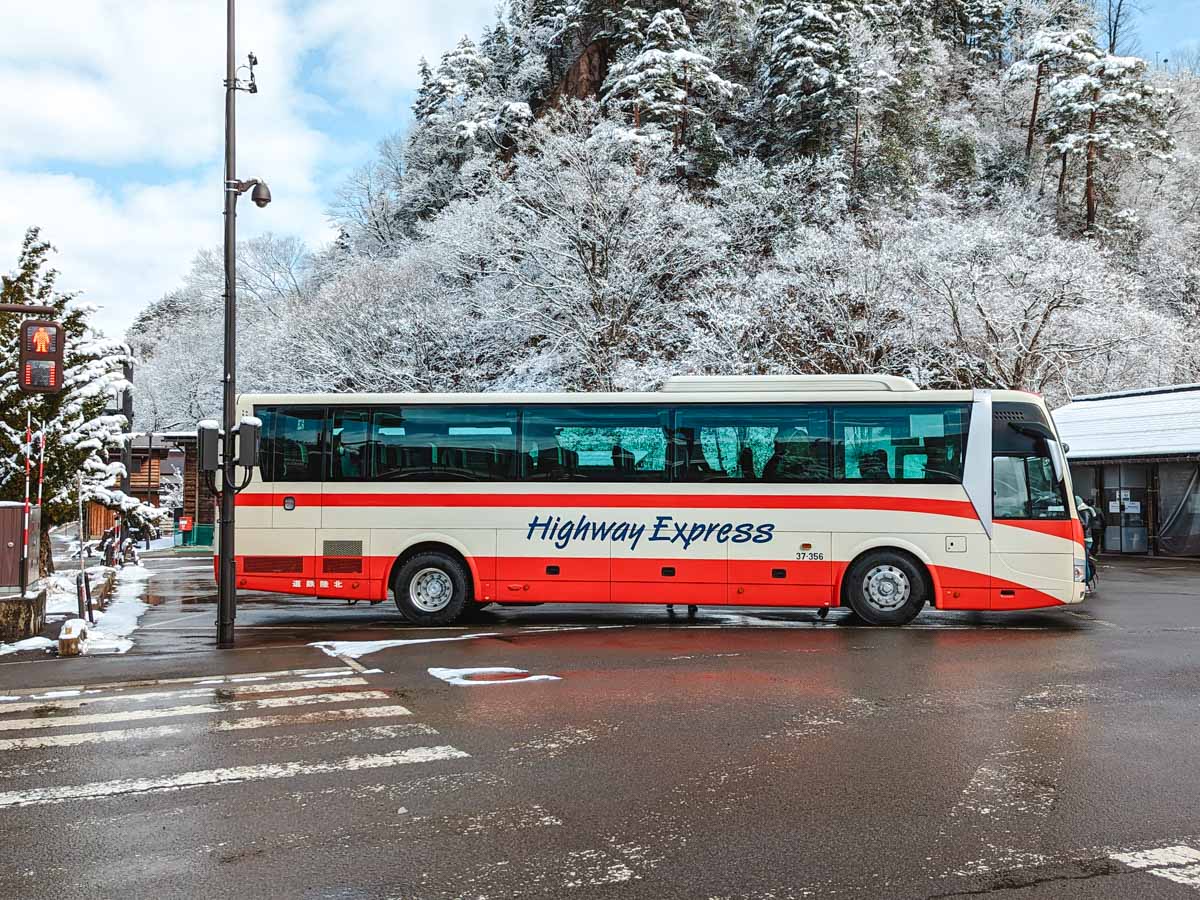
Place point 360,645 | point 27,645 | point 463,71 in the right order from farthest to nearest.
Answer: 1. point 463,71
2. point 27,645
3. point 360,645

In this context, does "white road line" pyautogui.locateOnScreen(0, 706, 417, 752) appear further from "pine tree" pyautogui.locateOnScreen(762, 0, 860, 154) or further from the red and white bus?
"pine tree" pyautogui.locateOnScreen(762, 0, 860, 154)

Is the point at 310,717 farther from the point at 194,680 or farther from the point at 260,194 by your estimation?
the point at 260,194

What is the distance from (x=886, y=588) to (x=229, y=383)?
29.2ft

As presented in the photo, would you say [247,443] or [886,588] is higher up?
[247,443]

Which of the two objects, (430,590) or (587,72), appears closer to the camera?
(430,590)

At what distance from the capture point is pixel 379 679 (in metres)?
9.83

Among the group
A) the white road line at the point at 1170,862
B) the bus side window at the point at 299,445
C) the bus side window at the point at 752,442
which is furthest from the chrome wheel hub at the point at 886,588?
the white road line at the point at 1170,862

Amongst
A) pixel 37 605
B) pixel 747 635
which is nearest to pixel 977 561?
pixel 747 635

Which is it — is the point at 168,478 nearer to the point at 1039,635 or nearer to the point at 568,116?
the point at 568,116

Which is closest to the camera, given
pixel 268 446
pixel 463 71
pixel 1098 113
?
pixel 268 446

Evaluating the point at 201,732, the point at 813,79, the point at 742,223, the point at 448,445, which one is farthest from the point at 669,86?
the point at 201,732

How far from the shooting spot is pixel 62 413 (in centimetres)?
1911

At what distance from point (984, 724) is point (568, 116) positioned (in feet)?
131

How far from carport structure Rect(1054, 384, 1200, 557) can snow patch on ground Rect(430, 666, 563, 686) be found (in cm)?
2479
